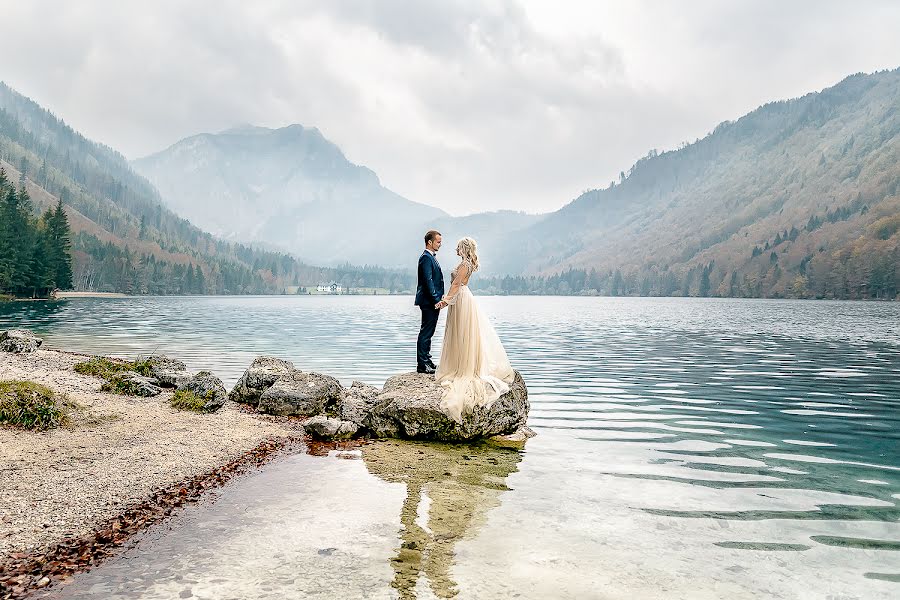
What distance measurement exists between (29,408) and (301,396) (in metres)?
7.89

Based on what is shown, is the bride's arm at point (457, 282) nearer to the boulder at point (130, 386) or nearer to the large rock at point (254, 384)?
the large rock at point (254, 384)

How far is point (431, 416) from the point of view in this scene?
52.7 ft

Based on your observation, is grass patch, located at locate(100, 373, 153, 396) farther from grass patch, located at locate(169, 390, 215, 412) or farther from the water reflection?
the water reflection

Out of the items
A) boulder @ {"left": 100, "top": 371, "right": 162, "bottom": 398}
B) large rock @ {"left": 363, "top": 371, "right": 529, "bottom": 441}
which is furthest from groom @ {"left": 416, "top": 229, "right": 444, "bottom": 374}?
boulder @ {"left": 100, "top": 371, "right": 162, "bottom": 398}

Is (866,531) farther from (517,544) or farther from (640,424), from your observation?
(640,424)

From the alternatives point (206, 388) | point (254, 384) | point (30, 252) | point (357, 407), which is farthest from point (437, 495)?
point (30, 252)

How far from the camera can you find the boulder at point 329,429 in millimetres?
16109

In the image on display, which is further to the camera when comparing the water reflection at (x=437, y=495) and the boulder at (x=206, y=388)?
the boulder at (x=206, y=388)

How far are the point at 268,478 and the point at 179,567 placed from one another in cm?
445

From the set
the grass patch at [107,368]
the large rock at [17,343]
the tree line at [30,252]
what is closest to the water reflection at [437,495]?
the grass patch at [107,368]

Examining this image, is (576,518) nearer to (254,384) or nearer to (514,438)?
(514,438)

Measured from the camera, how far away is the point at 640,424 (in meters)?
19.6

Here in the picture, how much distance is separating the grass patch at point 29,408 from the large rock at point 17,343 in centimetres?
1707

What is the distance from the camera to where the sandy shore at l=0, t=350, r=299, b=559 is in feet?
29.3
